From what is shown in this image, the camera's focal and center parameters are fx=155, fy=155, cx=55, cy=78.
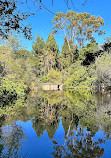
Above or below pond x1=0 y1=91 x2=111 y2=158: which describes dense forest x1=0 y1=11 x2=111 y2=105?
above

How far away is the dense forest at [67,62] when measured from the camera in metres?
16.0

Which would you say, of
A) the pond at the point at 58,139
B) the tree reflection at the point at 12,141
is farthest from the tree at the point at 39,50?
the tree reflection at the point at 12,141

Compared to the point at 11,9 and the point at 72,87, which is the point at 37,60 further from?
the point at 11,9

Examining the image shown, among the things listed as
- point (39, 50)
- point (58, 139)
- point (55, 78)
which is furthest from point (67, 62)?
point (58, 139)

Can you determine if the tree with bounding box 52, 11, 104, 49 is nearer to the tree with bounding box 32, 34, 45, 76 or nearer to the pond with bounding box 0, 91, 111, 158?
the tree with bounding box 32, 34, 45, 76

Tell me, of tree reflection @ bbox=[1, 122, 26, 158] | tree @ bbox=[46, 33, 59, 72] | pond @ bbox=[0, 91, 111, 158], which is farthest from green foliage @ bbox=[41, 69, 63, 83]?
tree reflection @ bbox=[1, 122, 26, 158]

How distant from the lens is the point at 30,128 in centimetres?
605

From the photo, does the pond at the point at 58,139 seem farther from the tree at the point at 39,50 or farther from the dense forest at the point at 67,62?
the tree at the point at 39,50

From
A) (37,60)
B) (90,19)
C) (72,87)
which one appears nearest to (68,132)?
(72,87)

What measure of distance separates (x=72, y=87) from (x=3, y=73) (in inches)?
611

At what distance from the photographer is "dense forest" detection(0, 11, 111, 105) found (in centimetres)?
1597

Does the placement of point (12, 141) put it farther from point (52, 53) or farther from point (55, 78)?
point (52, 53)

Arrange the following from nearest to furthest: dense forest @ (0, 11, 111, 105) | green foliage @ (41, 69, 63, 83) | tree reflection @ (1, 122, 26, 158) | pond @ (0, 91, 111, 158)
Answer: tree reflection @ (1, 122, 26, 158), pond @ (0, 91, 111, 158), dense forest @ (0, 11, 111, 105), green foliage @ (41, 69, 63, 83)

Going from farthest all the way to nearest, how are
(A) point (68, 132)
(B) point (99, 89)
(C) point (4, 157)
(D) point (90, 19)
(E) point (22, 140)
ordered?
(D) point (90, 19) < (B) point (99, 89) < (A) point (68, 132) < (E) point (22, 140) < (C) point (4, 157)
